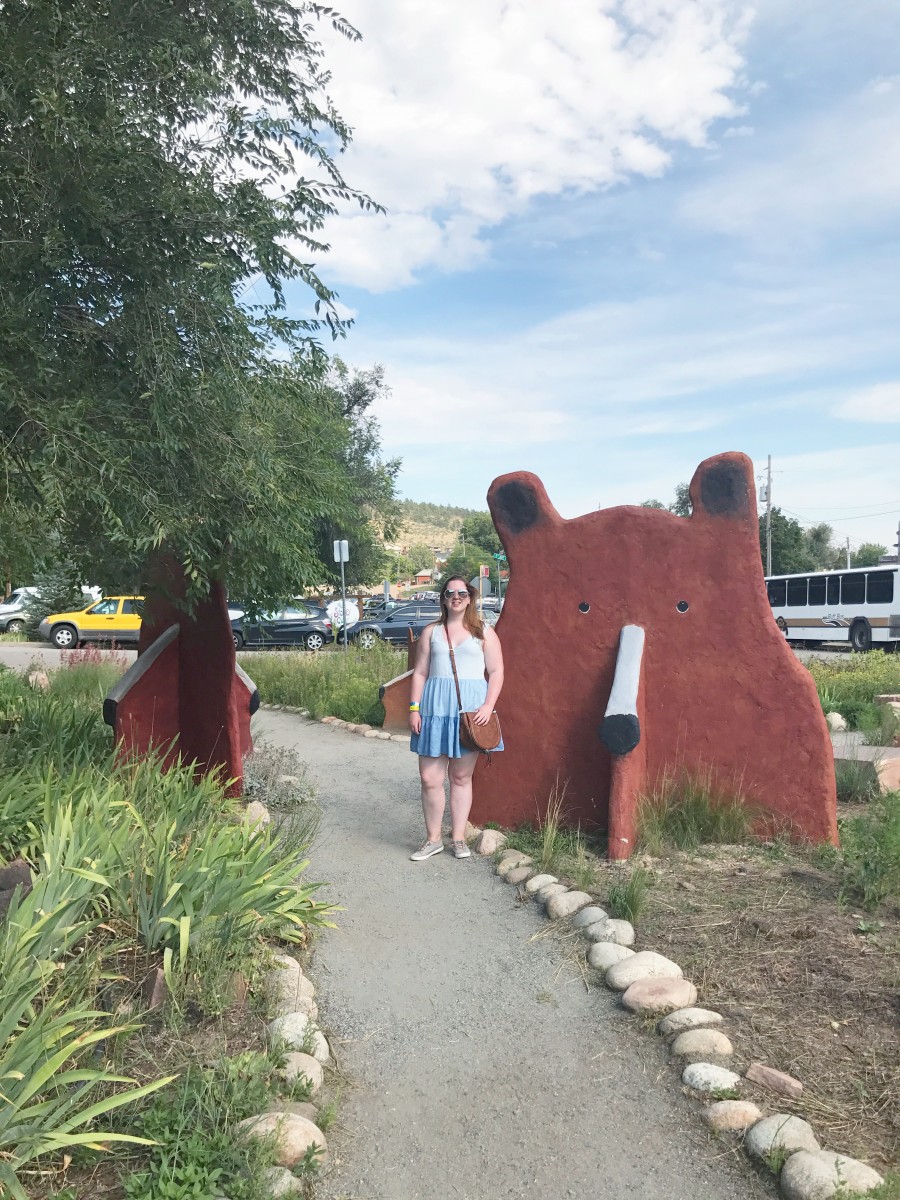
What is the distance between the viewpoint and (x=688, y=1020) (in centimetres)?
337

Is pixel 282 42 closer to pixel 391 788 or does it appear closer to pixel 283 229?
pixel 283 229

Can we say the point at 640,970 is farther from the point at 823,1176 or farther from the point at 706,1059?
the point at 823,1176

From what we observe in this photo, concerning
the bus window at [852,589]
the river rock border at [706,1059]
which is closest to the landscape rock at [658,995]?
the river rock border at [706,1059]

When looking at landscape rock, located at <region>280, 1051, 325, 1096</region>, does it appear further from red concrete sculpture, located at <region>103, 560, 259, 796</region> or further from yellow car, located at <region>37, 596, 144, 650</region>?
yellow car, located at <region>37, 596, 144, 650</region>

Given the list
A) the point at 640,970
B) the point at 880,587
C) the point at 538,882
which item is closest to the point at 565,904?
the point at 538,882

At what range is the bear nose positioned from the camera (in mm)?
5121

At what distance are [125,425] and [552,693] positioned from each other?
3092mm

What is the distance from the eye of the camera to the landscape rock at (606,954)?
393cm

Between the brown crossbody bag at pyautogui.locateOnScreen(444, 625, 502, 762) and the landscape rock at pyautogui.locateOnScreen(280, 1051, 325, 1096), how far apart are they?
7.91ft

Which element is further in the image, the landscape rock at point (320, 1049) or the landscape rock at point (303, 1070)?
the landscape rock at point (320, 1049)

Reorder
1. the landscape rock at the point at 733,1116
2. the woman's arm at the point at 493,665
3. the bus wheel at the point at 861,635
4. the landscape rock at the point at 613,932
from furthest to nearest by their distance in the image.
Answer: the bus wheel at the point at 861,635, the woman's arm at the point at 493,665, the landscape rock at the point at 613,932, the landscape rock at the point at 733,1116

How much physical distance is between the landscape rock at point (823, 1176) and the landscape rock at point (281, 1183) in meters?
1.33

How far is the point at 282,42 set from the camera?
515 centimetres

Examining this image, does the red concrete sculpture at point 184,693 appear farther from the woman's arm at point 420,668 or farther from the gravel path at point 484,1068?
the gravel path at point 484,1068
